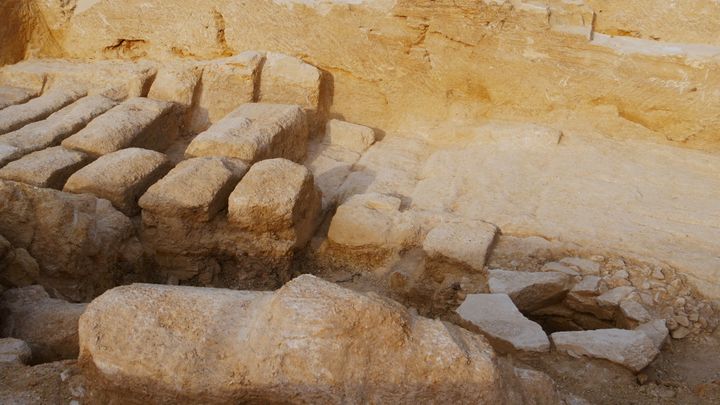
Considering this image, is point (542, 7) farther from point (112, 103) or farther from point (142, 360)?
point (142, 360)

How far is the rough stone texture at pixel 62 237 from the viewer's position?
3.65 m

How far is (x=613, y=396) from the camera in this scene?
121 inches

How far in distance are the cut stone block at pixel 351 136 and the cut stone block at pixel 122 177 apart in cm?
179

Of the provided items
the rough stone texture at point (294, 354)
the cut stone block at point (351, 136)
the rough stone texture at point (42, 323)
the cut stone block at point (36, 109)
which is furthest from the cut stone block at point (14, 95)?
the rough stone texture at point (294, 354)

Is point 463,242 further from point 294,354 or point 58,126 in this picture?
point 58,126

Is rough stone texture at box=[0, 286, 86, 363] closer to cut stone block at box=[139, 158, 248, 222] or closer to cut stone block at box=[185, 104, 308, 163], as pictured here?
cut stone block at box=[139, 158, 248, 222]

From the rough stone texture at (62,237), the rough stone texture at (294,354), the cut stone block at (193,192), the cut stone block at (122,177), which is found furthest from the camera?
the cut stone block at (122,177)

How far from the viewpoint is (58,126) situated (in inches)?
201

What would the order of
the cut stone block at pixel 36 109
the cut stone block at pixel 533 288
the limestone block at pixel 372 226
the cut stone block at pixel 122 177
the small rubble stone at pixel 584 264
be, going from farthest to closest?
the cut stone block at pixel 36 109
the limestone block at pixel 372 226
the cut stone block at pixel 122 177
the small rubble stone at pixel 584 264
the cut stone block at pixel 533 288

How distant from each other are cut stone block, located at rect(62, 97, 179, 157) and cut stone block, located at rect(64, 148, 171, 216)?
0.28 meters

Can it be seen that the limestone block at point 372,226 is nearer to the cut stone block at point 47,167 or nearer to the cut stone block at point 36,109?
the cut stone block at point 47,167

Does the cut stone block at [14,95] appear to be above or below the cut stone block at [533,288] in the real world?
above

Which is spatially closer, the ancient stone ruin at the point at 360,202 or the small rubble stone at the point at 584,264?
the ancient stone ruin at the point at 360,202

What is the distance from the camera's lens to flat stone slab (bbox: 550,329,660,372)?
3.21m
